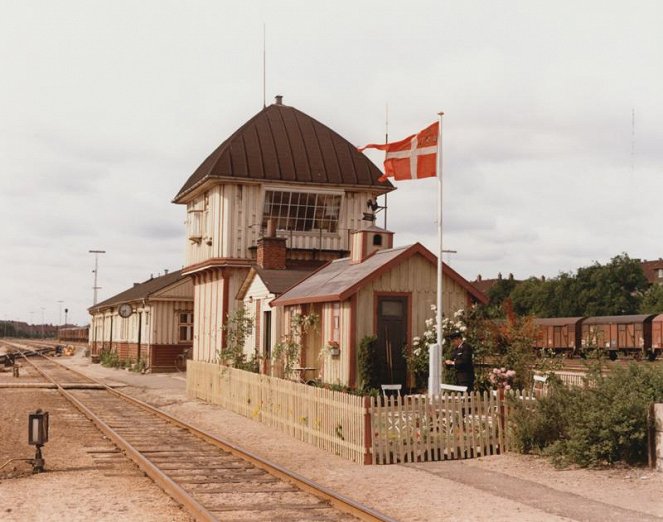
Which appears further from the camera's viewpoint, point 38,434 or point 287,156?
point 287,156

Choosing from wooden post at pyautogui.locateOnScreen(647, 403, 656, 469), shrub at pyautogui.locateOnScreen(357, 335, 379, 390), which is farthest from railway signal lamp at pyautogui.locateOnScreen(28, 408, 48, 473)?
wooden post at pyautogui.locateOnScreen(647, 403, 656, 469)

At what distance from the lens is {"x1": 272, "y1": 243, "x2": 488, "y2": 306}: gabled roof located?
18.8 meters

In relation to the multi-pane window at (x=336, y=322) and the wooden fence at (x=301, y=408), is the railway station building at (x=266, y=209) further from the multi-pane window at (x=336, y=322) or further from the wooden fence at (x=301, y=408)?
the multi-pane window at (x=336, y=322)

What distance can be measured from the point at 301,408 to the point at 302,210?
1735cm

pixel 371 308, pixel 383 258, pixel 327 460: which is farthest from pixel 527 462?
pixel 383 258

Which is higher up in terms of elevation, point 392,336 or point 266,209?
point 266,209

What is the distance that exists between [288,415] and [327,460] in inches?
126

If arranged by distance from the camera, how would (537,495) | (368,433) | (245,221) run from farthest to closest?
(245,221) < (368,433) < (537,495)

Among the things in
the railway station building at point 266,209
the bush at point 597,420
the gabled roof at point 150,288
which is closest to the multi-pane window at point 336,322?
the railway station building at point 266,209

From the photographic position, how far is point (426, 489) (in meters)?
10.9

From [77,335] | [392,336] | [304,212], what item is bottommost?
[77,335]

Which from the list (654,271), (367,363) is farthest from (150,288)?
(654,271)

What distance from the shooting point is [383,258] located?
19984mm

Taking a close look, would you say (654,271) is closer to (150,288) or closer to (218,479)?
(150,288)
